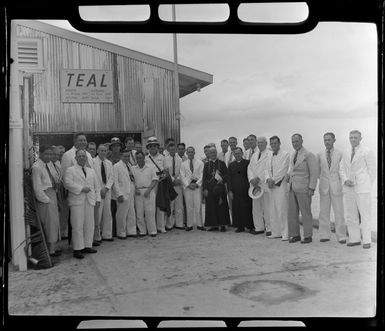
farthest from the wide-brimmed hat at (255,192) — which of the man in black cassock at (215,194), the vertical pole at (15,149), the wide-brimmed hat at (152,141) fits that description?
the vertical pole at (15,149)

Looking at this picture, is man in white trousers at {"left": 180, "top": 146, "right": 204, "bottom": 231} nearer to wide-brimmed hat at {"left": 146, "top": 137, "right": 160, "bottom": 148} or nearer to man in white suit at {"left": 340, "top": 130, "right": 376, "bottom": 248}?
wide-brimmed hat at {"left": 146, "top": 137, "right": 160, "bottom": 148}

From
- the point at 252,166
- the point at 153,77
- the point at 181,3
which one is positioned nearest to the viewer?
the point at 181,3

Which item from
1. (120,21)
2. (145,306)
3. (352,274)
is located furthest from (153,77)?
(352,274)

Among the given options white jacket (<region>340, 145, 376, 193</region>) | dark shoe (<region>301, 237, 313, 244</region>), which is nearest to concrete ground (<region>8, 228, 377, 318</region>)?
dark shoe (<region>301, 237, 313, 244</region>)

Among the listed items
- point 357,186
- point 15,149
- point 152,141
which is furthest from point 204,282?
point 15,149

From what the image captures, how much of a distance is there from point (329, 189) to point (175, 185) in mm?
644

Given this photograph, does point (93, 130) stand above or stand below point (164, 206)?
above

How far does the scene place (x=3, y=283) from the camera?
1.56 m

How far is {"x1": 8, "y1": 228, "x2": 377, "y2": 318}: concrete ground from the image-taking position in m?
1.55

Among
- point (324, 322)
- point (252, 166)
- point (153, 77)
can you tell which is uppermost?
point (153, 77)

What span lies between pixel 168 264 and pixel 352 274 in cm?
69

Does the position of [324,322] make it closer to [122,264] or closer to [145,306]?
[145,306]

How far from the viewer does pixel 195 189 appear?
1816 millimetres

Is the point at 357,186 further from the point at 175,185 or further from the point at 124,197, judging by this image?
the point at 124,197
